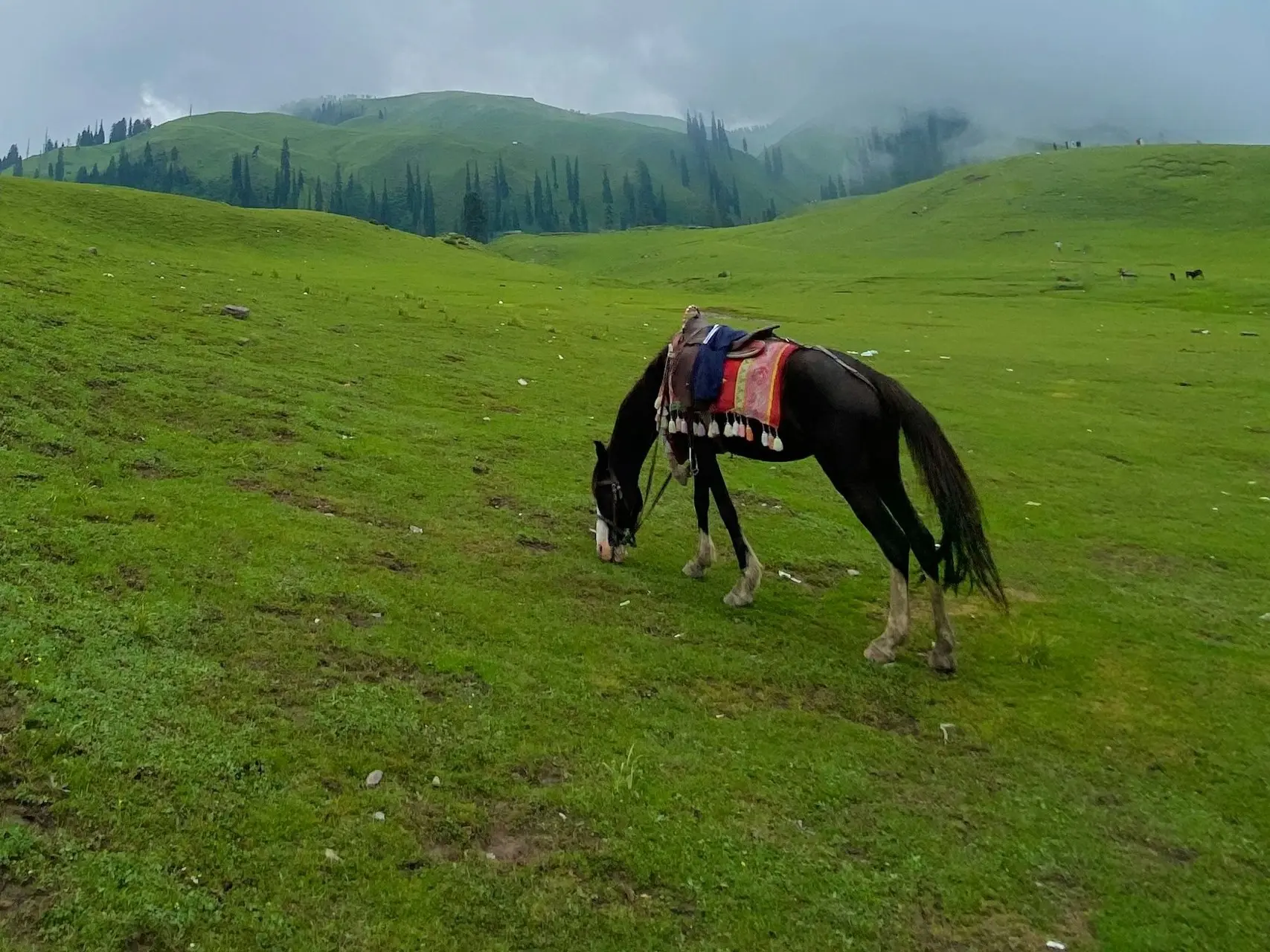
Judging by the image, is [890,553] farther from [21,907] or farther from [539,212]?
[539,212]

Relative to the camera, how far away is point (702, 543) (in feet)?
27.8

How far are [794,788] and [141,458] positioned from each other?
711 cm

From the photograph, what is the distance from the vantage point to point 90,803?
3.84 m

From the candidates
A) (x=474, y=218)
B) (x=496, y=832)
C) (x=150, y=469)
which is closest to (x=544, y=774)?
(x=496, y=832)

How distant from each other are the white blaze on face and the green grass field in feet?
0.39

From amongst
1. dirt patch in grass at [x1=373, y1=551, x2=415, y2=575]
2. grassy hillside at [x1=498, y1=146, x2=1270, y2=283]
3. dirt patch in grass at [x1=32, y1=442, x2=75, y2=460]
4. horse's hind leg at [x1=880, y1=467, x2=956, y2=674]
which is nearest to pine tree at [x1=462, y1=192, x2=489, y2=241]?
grassy hillside at [x1=498, y1=146, x2=1270, y2=283]

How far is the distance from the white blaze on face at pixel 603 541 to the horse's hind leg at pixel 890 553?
8.37 ft

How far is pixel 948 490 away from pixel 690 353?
247cm

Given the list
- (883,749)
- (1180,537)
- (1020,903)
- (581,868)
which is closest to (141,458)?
(581,868)

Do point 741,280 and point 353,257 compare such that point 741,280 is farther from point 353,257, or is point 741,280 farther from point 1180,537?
point 1180,537

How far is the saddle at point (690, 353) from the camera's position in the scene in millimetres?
7516

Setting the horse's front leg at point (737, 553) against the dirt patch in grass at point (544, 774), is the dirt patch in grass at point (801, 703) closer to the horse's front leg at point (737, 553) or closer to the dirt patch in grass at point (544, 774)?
the dirt patch in grass at point (544, 774)

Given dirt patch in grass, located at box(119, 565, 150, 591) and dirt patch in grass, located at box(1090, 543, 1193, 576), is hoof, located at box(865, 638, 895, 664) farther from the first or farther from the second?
dirt patch in grass, located at box(119, 565, 150, 591)

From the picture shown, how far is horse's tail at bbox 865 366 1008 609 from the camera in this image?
22.5 feet
